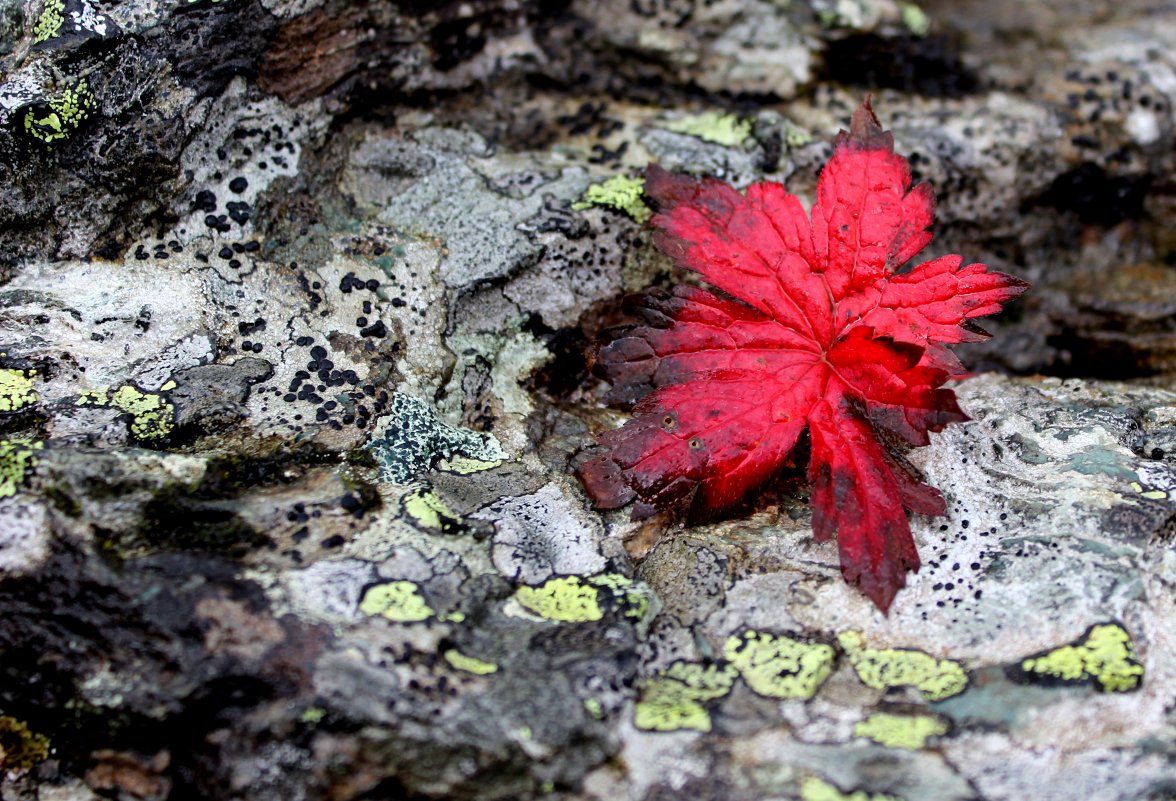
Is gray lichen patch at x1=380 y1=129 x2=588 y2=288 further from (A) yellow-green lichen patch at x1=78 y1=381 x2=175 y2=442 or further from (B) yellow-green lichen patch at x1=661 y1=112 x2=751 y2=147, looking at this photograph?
(A) yellow-green lichen patch at x1=78 y1=381 x2=175 y2=442

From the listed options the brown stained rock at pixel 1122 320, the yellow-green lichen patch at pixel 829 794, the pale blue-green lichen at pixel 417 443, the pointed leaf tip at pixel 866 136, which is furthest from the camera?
the brown stained rock at pixel 1122 320

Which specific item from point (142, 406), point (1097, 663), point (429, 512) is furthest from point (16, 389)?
point (1097, 663)

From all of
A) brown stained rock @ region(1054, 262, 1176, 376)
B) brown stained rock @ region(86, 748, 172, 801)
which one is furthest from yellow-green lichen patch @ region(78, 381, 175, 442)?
brown stained rock @ region(1054, 262, 1176, 376)

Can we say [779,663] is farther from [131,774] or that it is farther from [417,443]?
[131,774]

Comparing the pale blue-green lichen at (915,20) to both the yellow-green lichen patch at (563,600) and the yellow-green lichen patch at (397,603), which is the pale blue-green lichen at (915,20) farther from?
the yellow-green lichen patch at (397,603)

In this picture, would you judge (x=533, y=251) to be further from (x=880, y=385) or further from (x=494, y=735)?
(x=494, y=735)

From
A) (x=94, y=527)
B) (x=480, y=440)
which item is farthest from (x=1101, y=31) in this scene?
(x=94, y=527)

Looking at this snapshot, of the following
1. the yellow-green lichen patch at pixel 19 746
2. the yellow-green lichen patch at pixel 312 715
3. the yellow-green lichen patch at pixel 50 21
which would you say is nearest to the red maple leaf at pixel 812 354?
the yellow-green lichen patch at pixel 312 715
